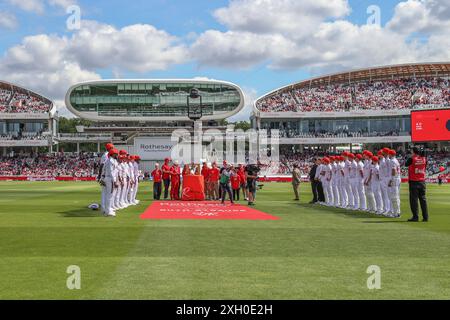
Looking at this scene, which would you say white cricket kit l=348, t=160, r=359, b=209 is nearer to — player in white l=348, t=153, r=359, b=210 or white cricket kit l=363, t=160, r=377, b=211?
player in white l=348, t=153, r=359, b=210

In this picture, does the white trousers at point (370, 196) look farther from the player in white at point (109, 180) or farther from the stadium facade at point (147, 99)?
the stadium facade at point (147, 99)

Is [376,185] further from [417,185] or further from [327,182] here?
[327,182]

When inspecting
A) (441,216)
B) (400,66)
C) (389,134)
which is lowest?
(441,216)

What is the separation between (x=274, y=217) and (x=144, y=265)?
9.11m

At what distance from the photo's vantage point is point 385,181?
18078mm

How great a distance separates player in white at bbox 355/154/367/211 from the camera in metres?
20.5

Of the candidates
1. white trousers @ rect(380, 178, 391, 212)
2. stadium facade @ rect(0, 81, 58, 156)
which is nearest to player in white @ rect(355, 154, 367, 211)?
white trousers @ rect(380, 178, 391, 212)

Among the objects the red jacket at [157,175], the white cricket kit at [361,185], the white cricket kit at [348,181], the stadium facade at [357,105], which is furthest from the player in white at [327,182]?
the stadium facade at [357,105]

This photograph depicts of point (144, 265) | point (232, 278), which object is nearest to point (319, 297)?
point (232, 278)

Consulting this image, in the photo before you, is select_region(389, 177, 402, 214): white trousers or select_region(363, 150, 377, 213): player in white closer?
select_region(389, 177, 402, 214): white trousers

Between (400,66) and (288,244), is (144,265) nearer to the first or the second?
(288,244)

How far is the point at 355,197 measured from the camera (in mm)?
21344

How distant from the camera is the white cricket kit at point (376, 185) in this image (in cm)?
1855

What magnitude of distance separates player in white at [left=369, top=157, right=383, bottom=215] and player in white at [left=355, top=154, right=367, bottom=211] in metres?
1.53
